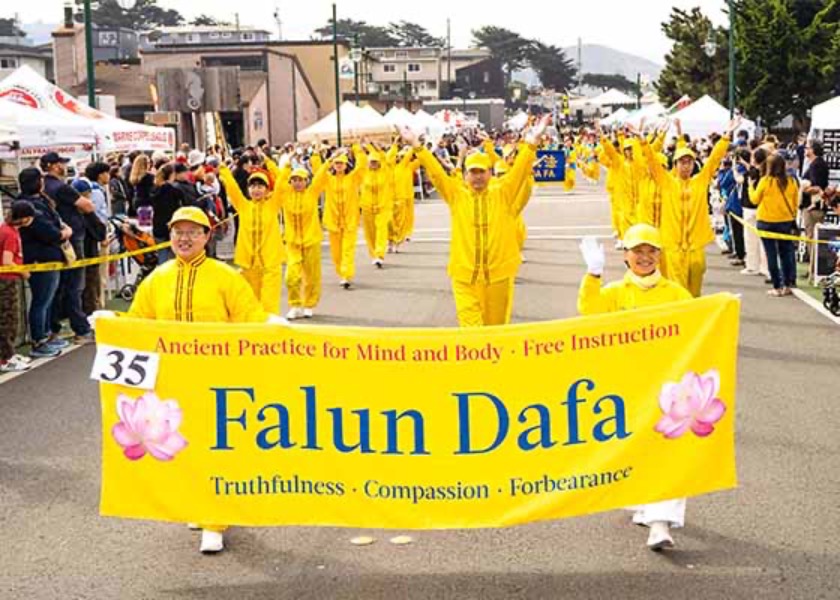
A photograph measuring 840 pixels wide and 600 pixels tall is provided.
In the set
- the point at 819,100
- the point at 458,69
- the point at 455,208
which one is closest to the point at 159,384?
the point at 455,208

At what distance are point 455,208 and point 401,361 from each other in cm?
387

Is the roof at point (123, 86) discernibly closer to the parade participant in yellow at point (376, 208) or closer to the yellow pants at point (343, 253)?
the parade participant in yellow at point (376, 208)

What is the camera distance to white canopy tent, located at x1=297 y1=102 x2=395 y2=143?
36344 mm

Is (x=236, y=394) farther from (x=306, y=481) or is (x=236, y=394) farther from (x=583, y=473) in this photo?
(x=583, y=473)

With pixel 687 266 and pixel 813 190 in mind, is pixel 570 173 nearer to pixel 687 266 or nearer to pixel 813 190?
pixel 813 190

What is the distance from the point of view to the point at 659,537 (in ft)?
20.4

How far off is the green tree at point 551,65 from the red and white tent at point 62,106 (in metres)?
146

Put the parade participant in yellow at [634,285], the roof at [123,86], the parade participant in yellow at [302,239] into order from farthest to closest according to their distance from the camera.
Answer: the roof at [123,86], the parade participant in yellow at [302,239], the parade participant in yellow at [634,285]

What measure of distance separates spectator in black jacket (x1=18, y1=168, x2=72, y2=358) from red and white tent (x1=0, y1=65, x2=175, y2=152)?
5.09 metres

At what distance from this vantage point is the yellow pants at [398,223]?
2227 cm

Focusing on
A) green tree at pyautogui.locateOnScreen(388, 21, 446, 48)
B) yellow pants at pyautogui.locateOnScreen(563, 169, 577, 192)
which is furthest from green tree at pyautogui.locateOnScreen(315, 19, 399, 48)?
yellow pants at pyautogui.locateOnScreen(563, 169, 577, 192)

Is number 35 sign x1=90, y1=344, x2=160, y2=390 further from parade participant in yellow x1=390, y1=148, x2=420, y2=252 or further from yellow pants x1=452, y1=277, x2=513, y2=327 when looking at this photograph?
parade participant in yellow x1=390, y1=148, x2=420, y2=252

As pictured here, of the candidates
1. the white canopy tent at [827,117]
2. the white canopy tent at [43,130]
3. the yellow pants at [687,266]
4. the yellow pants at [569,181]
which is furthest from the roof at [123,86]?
the yellow pants at [687,266]

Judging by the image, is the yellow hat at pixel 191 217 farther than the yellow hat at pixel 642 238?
Yes
